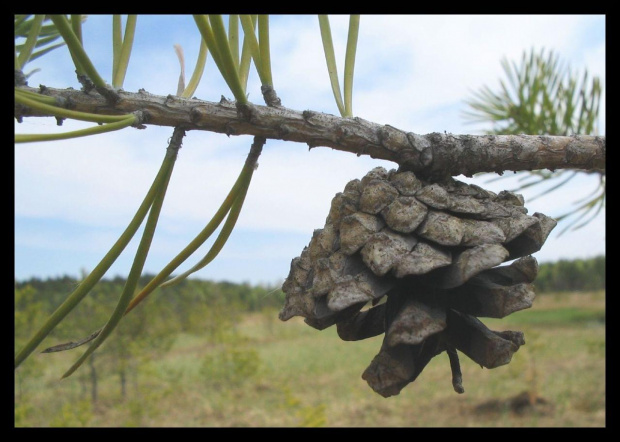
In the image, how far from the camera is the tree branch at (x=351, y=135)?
14.0 inches

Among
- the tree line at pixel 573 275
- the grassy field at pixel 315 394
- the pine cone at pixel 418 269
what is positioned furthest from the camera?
the tree line at pixel 573 275

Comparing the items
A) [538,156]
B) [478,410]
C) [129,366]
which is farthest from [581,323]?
[538,156]

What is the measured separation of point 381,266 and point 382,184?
74mm

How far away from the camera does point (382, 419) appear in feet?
9.82

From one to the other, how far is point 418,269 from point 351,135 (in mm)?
124

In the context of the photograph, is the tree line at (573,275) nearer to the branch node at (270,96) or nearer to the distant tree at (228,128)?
the distant tree at (228,128)

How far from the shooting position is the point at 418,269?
0.31m

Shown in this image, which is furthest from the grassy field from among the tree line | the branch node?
the branch node

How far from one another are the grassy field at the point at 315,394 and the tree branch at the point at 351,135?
212 cm

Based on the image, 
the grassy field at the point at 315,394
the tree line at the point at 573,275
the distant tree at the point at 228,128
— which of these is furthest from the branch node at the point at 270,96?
the tree line at the point at 573,275

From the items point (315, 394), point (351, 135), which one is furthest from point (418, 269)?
point (315, 394)

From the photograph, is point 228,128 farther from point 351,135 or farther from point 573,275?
point 573,275

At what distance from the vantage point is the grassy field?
2938 mm

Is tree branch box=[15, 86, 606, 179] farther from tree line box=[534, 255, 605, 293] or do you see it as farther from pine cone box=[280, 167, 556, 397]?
tree line box=[534, 255, 605, 293]
